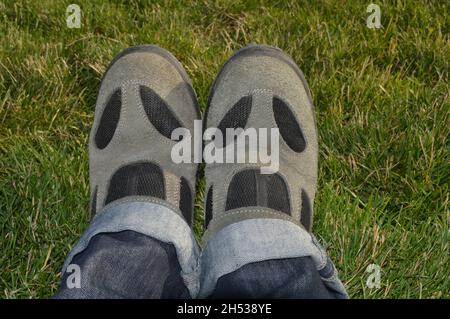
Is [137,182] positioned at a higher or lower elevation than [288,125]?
lower

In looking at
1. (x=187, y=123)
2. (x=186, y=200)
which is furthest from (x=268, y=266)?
(x=187, y=123)

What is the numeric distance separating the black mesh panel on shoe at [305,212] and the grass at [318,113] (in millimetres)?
69

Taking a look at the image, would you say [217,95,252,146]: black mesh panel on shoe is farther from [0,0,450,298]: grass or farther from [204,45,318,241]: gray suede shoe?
[0,0,450,298]: grass

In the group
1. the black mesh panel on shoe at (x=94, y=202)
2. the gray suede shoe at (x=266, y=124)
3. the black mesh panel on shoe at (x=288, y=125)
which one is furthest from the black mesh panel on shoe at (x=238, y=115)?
the black mesh panel on shoe at (x=94, y=202)

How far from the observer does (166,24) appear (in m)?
2.96

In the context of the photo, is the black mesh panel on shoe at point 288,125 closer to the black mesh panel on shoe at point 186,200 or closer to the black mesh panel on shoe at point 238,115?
the black mesh panel on shoe at point 238,115

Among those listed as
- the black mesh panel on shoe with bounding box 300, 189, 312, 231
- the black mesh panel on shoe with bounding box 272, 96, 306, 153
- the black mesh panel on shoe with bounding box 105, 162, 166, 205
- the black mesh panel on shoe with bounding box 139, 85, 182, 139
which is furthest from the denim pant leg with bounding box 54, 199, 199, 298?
the black mesh panel on shoe with bounding box 272, 96, 306, 153

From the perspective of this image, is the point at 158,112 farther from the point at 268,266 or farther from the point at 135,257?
the point at 268,266

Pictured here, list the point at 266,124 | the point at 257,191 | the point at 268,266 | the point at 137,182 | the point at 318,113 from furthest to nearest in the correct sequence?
the point at 318,113
the point at 266,124
the point at 137,182
the point at 257,191
the point at 268,266

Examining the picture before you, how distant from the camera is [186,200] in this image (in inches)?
94.6

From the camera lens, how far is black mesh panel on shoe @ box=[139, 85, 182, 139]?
2598 mm

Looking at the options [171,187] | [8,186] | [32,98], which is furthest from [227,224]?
[32,98]

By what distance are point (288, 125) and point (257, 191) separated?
0.46m

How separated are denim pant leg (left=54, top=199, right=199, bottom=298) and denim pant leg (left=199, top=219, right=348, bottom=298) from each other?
0.08 metres
